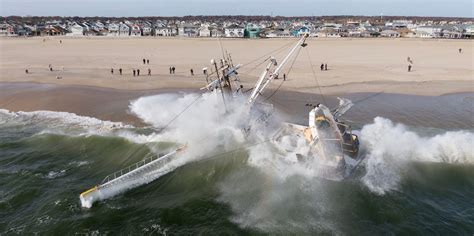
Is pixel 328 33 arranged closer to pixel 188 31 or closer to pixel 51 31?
pixel 188 31

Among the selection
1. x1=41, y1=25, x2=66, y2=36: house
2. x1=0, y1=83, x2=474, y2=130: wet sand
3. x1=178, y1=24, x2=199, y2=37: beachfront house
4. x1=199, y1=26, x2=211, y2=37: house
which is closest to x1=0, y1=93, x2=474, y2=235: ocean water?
x1=0, y1=83, x2=474, y2=130: wet sand

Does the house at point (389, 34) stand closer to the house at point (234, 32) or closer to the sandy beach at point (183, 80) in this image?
the house at point (234, 32)

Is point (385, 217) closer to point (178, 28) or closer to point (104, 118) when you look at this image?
point (104, 118)

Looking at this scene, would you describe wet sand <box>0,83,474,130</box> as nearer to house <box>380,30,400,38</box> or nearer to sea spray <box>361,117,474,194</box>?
sea spray <box>361,117,474,194</box>

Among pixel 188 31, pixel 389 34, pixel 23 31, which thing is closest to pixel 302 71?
pixel 389 34

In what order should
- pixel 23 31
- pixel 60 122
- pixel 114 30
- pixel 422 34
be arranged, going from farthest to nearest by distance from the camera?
pixel 114 30 → pixel 23 31 → pixel 422 34 → pixel 60 122

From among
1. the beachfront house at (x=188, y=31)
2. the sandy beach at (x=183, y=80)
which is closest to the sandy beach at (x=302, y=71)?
the sandy beach at (x=183, y=80)
